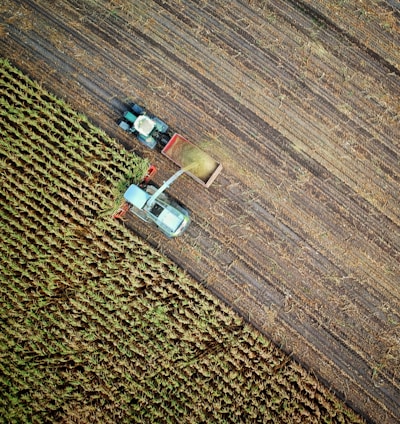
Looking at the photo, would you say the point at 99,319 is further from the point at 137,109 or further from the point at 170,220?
the point at 137,109

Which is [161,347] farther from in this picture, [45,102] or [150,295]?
[45,102]

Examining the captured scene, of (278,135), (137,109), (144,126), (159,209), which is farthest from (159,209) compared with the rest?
(278,135)

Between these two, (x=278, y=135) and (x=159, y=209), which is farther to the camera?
(x=278, y=135)

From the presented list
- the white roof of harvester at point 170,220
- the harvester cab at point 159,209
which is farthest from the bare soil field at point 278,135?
the white roof of harvester at point 170,220

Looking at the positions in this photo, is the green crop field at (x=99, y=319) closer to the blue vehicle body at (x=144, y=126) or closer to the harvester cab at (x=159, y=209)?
the blue vehicle body at (x=144, y=126)

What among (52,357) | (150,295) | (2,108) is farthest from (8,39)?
(52,357)

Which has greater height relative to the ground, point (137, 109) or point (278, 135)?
Result: point (278, 135)

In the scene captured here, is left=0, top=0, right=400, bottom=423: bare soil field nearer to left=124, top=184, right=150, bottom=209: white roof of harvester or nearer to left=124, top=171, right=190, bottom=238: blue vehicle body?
left=124, top=171, right=190, bottom=238: blue vehicle body
